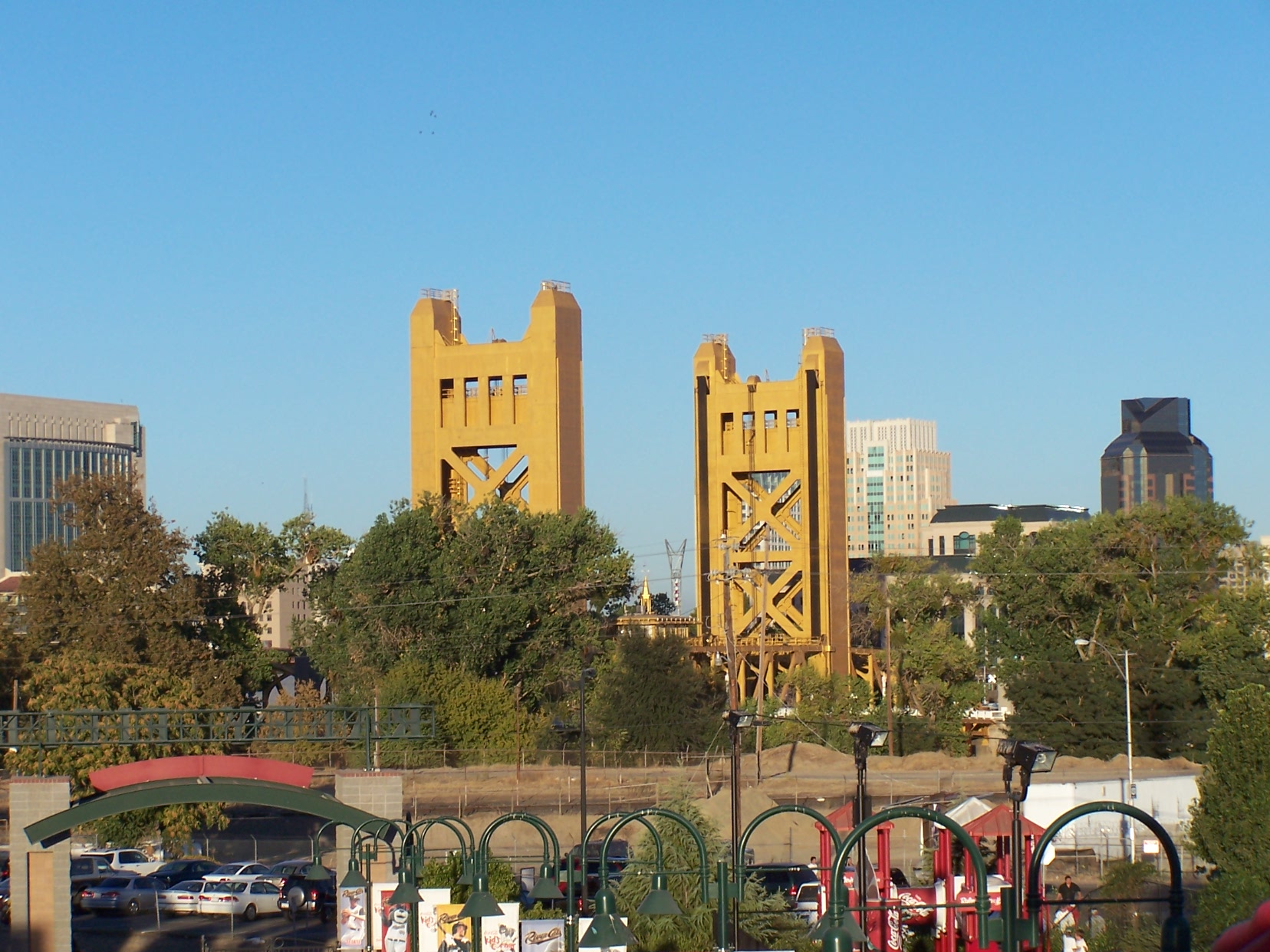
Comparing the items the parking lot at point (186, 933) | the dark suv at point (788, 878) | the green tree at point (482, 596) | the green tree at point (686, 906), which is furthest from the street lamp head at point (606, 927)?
the green tree at point (482, 596)

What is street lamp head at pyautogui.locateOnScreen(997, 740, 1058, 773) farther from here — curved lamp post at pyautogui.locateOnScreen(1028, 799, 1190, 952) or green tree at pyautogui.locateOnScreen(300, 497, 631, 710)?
green tree at pyautogui.locateOnScreen(300, 497, 631, 710)

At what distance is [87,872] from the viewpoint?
41.4m

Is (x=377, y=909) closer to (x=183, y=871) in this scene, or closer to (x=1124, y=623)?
(x=183, y=871)

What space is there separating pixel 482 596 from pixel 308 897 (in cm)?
2781

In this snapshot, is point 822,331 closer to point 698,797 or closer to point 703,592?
point 703,592

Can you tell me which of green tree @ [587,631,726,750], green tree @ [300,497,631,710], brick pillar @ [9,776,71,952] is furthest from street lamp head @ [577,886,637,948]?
green tree @ [300,497,631,710]

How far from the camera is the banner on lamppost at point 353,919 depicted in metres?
23.7

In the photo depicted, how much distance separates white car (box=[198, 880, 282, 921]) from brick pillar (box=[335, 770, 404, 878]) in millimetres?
10553

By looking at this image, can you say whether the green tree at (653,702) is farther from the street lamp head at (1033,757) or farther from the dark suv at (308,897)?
the street lamp head at (1033,757)

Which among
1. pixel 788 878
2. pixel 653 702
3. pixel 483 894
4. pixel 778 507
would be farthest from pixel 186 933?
pixel 778 507

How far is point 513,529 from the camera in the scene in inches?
2596

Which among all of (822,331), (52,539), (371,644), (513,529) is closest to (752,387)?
(822,331)

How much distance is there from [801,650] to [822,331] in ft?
49.0

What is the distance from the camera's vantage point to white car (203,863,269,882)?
38.8 meters
